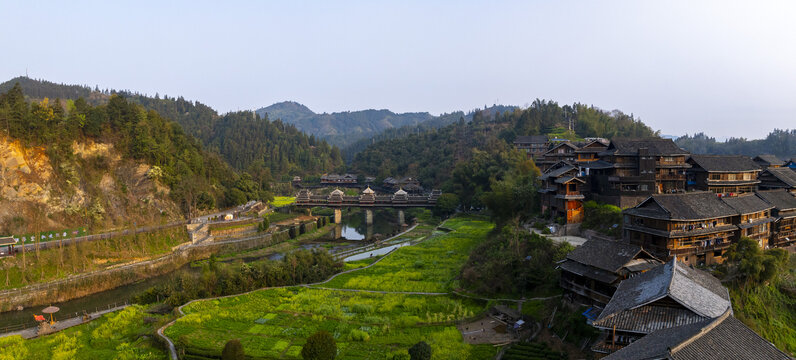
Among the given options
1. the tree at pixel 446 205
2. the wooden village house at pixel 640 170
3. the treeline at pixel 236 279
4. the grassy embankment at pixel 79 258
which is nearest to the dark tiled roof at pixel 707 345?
the wooden village house at pixel 640 170

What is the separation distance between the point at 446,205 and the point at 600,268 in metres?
47.8

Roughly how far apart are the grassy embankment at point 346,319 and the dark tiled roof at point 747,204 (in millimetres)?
16689

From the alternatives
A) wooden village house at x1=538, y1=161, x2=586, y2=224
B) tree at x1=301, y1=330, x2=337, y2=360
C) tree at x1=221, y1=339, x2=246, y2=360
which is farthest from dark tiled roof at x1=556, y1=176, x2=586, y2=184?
tree at x1=221, y1=339, x2=246, y2=360

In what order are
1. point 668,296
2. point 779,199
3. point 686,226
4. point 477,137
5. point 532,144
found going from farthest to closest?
point 477,137, point 532,144, point 779,199, point 686,226, point 668,296

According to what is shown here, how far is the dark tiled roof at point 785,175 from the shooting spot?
113 feet

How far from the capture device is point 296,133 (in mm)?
156000

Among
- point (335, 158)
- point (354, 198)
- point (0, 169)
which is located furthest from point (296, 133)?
point (0, 169)

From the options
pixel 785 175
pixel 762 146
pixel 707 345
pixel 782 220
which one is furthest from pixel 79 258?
pixel 762 146

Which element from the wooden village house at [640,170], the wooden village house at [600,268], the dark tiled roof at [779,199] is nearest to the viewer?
the wooden village house at [600,268]

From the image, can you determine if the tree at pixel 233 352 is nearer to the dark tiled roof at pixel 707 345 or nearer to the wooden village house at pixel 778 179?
the dark tiled roof at pixel 707 345

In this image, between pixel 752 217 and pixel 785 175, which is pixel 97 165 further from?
pixel 785 175

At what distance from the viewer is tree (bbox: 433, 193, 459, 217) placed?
2736 inches

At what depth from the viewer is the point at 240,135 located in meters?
138

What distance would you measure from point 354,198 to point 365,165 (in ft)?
165
